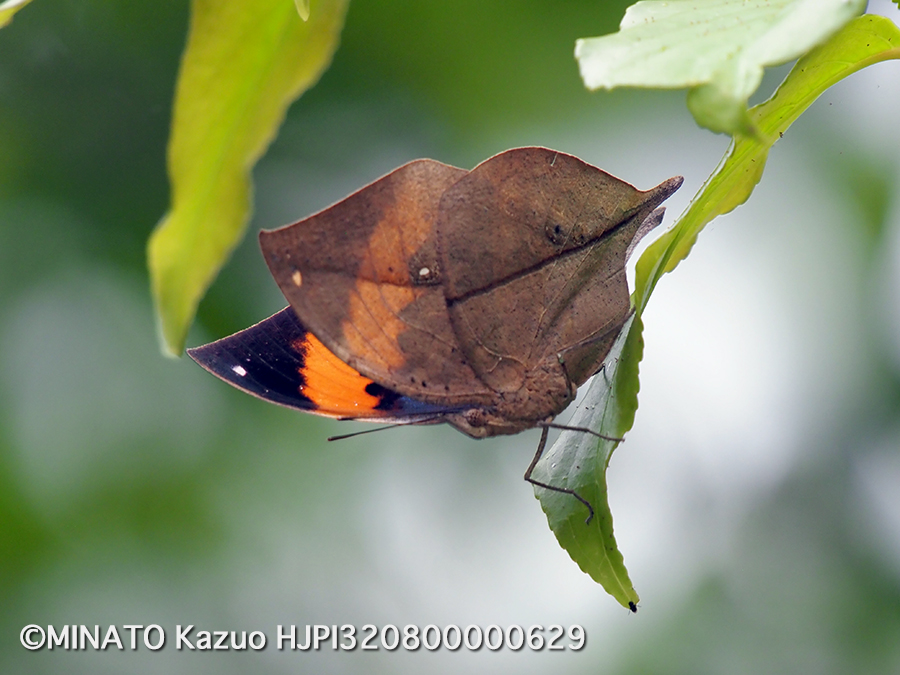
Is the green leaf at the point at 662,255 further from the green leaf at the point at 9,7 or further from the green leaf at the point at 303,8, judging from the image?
the green leaf at the point at 9,7

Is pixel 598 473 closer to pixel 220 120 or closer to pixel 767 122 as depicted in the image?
pixel 767 122

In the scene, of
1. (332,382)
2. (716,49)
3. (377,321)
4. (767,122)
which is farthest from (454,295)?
(716,49)

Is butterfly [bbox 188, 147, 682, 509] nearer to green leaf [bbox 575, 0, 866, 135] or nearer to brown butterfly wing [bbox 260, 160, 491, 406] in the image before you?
brown butterfly wing [bbox 260, 160, 491, 406]

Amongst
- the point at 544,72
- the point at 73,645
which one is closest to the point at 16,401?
the point at 73,645

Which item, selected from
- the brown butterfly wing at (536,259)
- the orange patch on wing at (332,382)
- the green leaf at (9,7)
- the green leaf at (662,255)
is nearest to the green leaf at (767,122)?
the green leaf at (662,255)

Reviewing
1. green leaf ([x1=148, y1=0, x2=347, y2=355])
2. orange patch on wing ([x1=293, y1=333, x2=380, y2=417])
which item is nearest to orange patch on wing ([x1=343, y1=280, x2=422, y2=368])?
orange patch on wing ([x1=293, y1=333, x2=380, y2=417])

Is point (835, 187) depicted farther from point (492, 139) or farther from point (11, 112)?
point (11, 112)
